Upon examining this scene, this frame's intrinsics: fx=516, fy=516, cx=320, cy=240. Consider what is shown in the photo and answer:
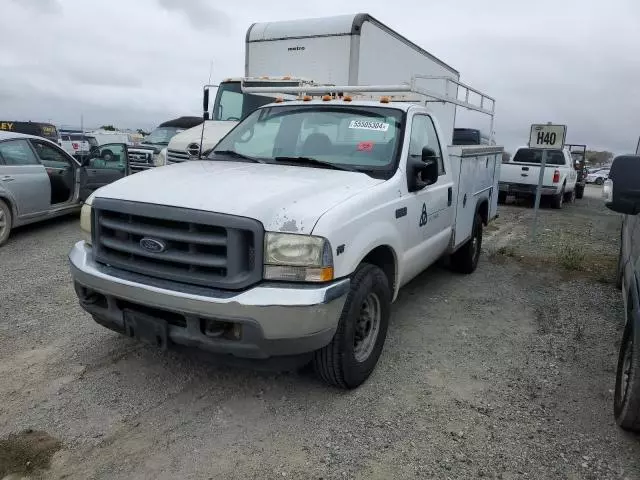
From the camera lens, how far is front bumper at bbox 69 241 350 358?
2.87 metres

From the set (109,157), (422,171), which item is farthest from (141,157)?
(422,171)

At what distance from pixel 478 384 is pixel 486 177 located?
147 inches

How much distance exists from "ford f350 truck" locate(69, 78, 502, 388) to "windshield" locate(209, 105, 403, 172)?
0.04 ft

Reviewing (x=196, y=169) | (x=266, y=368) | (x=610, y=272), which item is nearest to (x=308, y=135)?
(x=196, y=169)

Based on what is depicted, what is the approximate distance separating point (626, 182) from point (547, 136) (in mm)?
8107

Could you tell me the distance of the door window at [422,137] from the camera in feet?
14.4

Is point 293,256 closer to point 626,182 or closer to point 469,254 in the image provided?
point 626,182

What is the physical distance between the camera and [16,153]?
7.55 metres

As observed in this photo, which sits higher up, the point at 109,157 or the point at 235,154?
the point at 235,154

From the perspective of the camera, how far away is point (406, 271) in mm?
4234

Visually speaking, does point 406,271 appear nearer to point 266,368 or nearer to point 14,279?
point 266,368

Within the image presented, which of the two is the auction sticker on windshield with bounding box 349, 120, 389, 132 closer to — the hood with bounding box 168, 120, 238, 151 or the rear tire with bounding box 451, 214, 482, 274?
the rear tire with bounding box 451, 214, 482, 274

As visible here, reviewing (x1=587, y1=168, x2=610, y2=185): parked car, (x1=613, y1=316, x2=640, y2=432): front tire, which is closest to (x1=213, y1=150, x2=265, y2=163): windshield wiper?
(x1=613, y1=316, x2=640, y2=432): front tire

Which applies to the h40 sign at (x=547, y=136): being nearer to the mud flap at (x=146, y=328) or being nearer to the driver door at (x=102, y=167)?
the driver door at (x=102, y=167)
